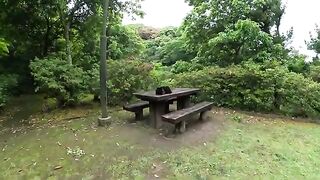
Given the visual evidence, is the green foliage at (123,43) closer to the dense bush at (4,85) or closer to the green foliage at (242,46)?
the green foliage at (242,46)

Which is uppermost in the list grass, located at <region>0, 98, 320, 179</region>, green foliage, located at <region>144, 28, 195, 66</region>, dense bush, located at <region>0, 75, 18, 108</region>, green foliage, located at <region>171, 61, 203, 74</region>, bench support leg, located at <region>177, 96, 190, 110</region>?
green foliage, located at <region>144, 28, 195, 66</region>

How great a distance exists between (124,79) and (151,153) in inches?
120

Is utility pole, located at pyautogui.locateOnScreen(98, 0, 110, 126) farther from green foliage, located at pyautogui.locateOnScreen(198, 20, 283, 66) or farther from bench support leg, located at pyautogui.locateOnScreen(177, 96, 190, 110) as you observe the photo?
green foliage, located at pyautogui.locateOnScreen(198, 20, 283, 66)

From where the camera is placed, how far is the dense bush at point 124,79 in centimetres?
699

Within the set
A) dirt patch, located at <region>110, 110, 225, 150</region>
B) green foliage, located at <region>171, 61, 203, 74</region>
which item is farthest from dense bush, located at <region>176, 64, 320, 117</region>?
green foliage, located at <region>171, 61, 203, 74</region>

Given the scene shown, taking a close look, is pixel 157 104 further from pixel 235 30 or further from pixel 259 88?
pixel 235 30

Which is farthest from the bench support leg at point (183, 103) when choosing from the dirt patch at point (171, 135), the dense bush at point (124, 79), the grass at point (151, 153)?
the dense bush at point (124, 79)

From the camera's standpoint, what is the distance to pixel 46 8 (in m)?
8.26

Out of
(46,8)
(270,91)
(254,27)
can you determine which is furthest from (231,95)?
(46,8)

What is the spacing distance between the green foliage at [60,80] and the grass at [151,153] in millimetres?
1139

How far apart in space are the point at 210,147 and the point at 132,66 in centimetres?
327

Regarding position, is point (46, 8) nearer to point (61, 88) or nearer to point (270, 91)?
point (61, 88)

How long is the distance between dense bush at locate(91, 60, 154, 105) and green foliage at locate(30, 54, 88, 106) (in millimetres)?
370

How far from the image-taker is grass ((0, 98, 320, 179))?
3.87m
